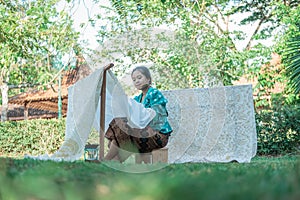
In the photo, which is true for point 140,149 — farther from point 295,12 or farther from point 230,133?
point 295,12

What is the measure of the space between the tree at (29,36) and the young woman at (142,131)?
13.0 ft

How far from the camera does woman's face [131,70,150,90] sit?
3.94 meters

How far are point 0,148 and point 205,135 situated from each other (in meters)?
6.11

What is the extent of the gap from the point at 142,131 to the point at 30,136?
6.44 m

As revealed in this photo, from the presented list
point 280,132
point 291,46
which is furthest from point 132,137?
point 291,46

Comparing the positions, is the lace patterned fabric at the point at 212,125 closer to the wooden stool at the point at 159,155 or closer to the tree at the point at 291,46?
the wooden stool at the point at 159,155

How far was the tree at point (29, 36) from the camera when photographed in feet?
27.5

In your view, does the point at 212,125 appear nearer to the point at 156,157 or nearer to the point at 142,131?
the point at 156,157

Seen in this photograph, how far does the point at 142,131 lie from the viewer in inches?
148

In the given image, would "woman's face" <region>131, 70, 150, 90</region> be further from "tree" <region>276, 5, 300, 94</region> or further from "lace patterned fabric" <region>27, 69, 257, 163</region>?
"tree" <region>276, 5, 300, 94</region>

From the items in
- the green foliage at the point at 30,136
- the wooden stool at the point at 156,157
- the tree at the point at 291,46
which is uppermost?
the tree at the point at 291,46

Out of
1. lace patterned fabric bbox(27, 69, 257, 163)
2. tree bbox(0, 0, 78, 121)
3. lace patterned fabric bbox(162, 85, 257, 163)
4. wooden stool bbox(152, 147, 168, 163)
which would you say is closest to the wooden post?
wooden stool bbox(152, 147, 168, 163)

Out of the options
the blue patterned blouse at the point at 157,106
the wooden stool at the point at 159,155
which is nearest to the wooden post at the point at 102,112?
the blue patterned blouse at the point at 157,106

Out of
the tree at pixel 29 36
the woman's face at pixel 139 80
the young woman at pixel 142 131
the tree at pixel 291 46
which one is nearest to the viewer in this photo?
the young woman at pixel 142 131
